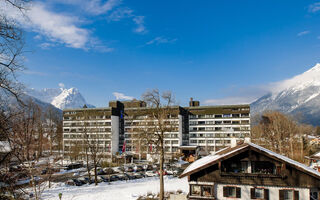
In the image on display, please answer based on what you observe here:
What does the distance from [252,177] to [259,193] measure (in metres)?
1.73

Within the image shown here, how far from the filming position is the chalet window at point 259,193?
2148 centimetres

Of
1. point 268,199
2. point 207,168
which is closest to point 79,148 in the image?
point 207,168

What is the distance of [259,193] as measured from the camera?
21.9 m

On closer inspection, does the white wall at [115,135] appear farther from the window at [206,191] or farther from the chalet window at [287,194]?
the chalet window at [287,194]

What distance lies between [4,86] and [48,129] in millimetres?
80777

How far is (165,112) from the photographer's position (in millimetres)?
28766

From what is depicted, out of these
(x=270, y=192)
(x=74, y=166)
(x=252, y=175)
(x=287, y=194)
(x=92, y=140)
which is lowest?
(x=74, y=166)

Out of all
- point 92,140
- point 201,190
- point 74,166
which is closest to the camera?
point 201,190

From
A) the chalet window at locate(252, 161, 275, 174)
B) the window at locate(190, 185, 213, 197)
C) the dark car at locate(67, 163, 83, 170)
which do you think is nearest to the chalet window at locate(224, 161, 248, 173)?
the chalet window at locate(252, 161, 275, 174)

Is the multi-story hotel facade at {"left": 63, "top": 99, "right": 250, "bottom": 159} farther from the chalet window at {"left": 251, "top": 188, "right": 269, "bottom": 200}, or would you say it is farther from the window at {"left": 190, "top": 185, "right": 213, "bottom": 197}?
the chalet window at {"left": 251, "top": 188, "right": 269, "bottom": 200}

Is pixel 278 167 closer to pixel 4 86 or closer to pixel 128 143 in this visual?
pixel 4 86

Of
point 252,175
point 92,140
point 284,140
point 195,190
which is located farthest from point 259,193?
point 284,140

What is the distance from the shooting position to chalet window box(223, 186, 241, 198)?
871 inches

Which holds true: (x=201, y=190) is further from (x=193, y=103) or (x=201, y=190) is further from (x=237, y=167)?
(x=193, y=103)
